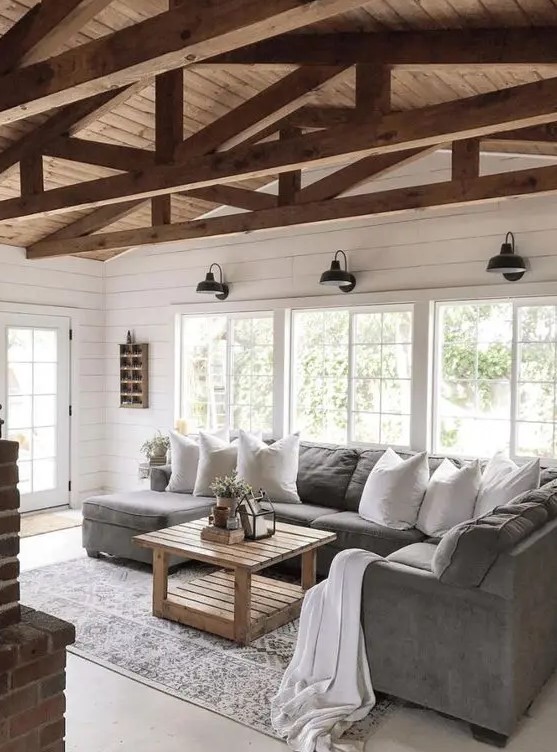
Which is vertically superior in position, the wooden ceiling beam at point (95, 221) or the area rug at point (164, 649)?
the wooden ceiling beam at point (95, 221)

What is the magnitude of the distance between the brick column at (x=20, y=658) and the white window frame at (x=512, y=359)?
3.76m

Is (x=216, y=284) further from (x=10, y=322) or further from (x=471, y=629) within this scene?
(x=471, y=629)

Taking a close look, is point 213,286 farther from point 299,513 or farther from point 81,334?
point 299,513

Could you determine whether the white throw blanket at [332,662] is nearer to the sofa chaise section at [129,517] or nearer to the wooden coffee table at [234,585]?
the wooden coffee table at [234,585]

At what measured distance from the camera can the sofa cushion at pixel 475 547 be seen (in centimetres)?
285

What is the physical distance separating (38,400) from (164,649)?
391 cm

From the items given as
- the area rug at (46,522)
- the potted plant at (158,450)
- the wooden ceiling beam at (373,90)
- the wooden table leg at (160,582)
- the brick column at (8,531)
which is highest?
the wooden ceiling beam at (373,90)

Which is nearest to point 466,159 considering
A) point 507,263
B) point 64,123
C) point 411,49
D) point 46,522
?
point 507,263

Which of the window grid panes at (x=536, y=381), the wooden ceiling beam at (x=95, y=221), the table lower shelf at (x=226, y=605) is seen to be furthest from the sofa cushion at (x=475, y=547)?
the wooden ceiling beam at (x=95, y=221)

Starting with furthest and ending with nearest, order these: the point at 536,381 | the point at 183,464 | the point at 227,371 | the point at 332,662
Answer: the point at 227,371 → the point at 183,464 → the point at 536,381 → the point at 332,662

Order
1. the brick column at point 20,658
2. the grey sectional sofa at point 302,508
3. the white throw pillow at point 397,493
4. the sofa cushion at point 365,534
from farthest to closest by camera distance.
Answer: the grey sectional sofa at point 302,508
the white throw pillow at point 397,493
the sofa cushion at point 365,534
the brick column at point 20,658

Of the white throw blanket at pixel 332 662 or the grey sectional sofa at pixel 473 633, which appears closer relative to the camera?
the grey sectional sofa at pixel 473 633

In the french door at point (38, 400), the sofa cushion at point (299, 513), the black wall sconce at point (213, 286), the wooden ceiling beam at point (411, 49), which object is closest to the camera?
the wooden ceiling beam at point (411, 49)

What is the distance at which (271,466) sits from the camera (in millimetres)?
5504
